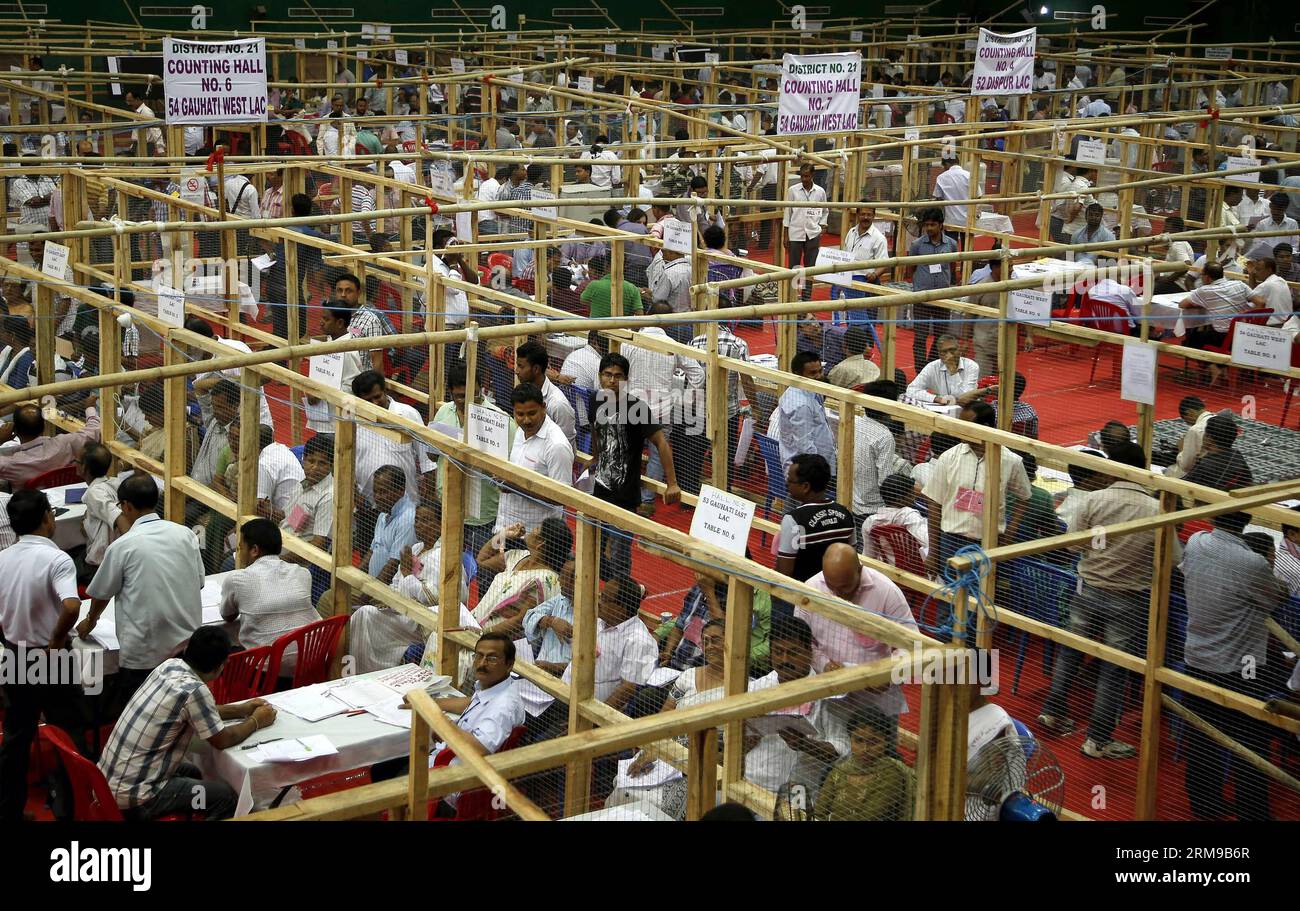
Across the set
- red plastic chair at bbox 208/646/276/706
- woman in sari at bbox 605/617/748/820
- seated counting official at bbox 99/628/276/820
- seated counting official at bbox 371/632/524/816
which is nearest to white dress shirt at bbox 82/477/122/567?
red plastic chair at bbox 208/646/276/706

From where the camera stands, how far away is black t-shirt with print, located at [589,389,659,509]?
9.61 m

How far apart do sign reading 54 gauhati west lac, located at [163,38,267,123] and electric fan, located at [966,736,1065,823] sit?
894cm

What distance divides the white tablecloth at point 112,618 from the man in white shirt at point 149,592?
126 millimetres

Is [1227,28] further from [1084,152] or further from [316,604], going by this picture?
[316,604]

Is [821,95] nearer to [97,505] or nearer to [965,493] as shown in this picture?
[965,493]

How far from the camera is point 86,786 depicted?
6191mm

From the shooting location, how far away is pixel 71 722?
7.47m

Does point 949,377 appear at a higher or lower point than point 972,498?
higher

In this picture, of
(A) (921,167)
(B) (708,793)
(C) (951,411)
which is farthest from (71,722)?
(A) (921,167)

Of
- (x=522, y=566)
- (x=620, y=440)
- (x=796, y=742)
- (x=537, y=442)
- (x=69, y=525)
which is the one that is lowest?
(x=69, y=525)

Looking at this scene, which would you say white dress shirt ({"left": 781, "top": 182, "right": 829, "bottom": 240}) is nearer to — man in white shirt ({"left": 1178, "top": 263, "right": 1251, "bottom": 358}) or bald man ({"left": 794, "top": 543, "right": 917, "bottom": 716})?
man in white shirt ({"left": 1178, "top": 263, "right": 1251, "bottom": 358})

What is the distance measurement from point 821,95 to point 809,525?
25.4 feet

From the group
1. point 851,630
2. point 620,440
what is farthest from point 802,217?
point 851,630

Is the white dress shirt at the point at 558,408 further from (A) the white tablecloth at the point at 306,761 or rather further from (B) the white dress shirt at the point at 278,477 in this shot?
(A) the white tablecloth at the point at 306,761
